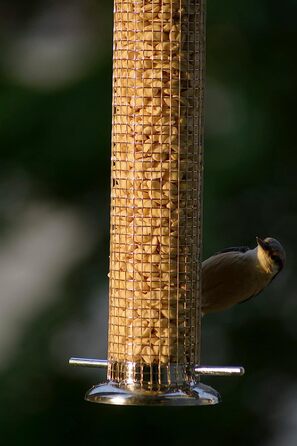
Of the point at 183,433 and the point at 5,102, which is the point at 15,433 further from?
the point at 5,102

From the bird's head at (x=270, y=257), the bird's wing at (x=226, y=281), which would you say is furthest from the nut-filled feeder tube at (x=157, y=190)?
the bird's head at (x=270, y=257)

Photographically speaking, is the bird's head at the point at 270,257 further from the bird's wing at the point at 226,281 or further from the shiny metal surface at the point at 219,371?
the shiny metal surface at the point at 219,371

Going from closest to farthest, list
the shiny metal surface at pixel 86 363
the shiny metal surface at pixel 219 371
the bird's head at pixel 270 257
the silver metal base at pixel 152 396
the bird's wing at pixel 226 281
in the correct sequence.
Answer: the silver metal base at pixel 152 396
the shiny metal surface at pixel 219 371
the shiny metal surface at pixel 86 363
the bird's wing at pixel 226 281
the bird's head at pixel 270 257

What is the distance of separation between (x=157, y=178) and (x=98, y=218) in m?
5.18

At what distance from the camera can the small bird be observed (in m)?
6.38

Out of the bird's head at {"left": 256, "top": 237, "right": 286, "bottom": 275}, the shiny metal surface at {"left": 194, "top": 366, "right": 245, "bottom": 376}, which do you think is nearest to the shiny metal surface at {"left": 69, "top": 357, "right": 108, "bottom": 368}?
the shiny metal surface at {"left": 194, "top": 366, "right": 245, "bottom": 376}

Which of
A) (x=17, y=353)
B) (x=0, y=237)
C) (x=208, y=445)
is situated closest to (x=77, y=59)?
(x=0, y=237)

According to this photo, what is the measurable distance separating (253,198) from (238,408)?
146 centimetres

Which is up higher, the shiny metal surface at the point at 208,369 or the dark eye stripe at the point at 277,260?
the dark eye stripe at the point at 277,260

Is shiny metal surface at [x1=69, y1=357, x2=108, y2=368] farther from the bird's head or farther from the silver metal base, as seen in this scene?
the bird's head

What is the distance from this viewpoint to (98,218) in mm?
10797

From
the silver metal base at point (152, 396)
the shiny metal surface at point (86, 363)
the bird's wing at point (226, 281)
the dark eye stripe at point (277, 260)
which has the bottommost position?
the silver metal base at point (152, 396)

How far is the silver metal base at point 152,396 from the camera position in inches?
213

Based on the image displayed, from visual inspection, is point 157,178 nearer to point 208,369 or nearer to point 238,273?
point 208,369
